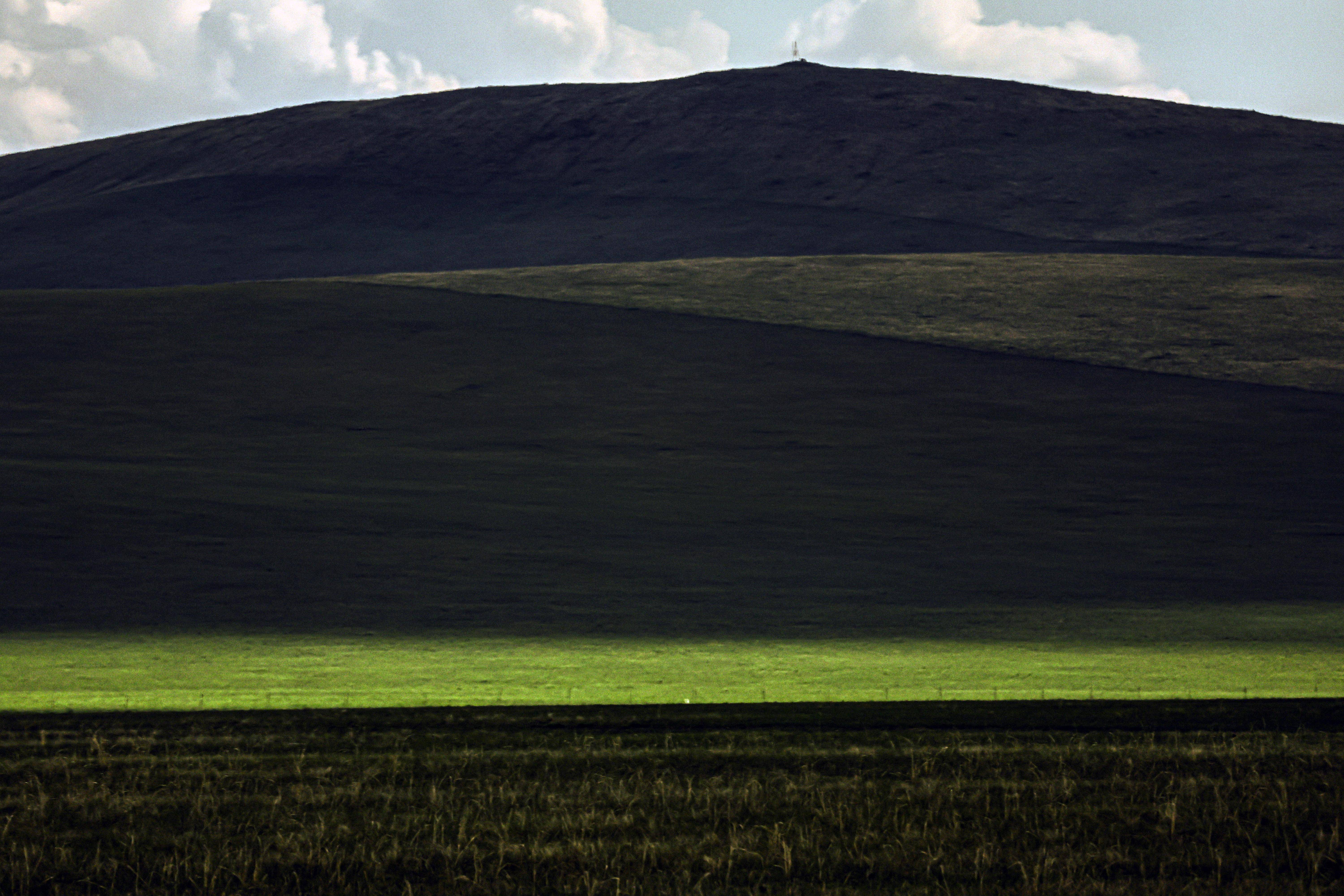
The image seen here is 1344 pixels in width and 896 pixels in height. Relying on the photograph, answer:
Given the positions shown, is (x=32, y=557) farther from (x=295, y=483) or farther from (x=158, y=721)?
(x=158, y=721)

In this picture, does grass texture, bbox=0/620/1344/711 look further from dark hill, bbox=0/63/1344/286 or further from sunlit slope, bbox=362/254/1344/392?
dark hill, bbox=0/63/1344/286

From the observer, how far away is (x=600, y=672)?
9453 millimetres

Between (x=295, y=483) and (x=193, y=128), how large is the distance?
4955 cm

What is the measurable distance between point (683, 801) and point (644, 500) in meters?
11.5

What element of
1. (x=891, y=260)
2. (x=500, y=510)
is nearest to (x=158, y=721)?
(x=500, y=510)

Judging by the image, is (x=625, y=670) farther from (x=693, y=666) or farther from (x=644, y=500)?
(x=644, y=500)

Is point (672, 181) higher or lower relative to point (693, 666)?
higher

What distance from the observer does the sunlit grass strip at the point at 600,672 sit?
820 cm

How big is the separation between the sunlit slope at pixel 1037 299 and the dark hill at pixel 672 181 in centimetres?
727

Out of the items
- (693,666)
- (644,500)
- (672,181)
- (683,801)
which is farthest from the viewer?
(672,181)

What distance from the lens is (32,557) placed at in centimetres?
1366

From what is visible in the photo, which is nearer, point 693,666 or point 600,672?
point 600,672

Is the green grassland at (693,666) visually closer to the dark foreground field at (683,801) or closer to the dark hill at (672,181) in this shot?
the dark foreground field at (683,801)

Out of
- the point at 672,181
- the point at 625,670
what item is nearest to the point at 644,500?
the point at 625,670
